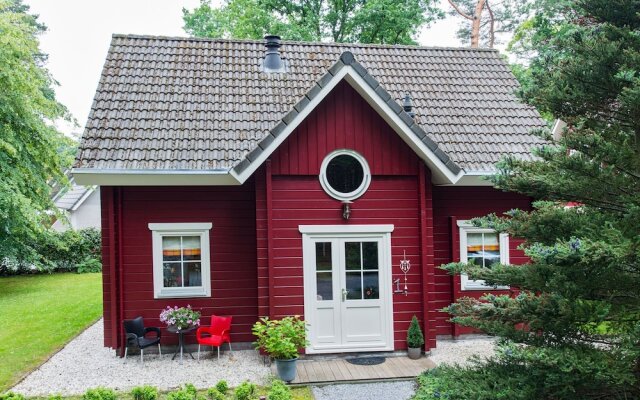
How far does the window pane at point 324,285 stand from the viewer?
8.63m

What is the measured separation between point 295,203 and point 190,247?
7.42ft

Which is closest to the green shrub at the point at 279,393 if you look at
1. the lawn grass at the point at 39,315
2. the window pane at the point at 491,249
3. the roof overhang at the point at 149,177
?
the roof overhang at the point at 149,177

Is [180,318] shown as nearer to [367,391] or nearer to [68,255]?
[367,391]

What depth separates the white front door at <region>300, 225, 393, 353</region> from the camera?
338 inches

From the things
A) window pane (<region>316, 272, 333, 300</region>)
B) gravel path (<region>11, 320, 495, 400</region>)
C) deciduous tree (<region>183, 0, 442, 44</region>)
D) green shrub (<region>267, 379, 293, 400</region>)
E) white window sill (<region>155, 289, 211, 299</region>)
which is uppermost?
deciduous tree (<region>183, 0, 442, 44</region>)

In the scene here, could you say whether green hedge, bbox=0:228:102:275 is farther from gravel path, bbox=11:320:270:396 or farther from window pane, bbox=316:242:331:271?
window pane, bbox=316:242:331:271

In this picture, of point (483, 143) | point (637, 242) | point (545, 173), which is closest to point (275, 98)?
point (483, 143)

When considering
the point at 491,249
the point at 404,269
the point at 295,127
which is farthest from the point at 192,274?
the point at 491,249

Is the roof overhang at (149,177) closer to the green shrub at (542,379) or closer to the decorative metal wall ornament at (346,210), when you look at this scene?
the decorative metal wall ornament at (346,210)

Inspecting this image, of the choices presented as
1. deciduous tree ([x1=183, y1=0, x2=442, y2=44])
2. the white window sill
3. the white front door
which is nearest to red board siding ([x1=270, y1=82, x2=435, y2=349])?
the white front door

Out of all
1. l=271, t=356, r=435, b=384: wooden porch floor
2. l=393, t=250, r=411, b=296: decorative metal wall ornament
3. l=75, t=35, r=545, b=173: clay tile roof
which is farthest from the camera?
l=75, t=35, r=545, b=173: clay tile roof

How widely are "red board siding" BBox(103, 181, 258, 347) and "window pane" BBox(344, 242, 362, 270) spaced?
188 centimetres

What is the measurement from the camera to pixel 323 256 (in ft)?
28.5

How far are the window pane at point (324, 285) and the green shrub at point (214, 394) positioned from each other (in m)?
2.57
